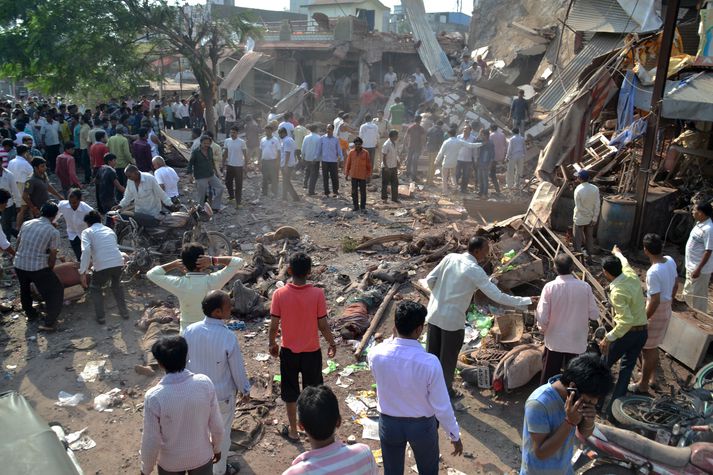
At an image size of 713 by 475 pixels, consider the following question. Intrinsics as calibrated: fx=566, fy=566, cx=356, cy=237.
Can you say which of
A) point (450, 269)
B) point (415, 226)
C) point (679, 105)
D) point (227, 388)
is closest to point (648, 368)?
point (450, 269)

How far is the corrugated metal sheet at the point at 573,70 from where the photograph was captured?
17.7 m

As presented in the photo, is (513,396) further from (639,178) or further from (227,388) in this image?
(639,178)

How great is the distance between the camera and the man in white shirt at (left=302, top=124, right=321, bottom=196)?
1373 centimetres

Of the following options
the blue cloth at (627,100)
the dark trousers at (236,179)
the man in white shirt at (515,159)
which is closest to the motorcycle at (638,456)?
the blue cloth at (627,100)

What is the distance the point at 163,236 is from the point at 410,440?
6.58 m

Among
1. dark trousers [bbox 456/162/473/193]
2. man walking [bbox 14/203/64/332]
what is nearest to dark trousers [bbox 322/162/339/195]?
dark trousers [bbox 456/162/473/193]

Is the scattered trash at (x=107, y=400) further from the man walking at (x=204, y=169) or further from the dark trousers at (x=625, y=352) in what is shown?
the man walking at (x=204, y=169)

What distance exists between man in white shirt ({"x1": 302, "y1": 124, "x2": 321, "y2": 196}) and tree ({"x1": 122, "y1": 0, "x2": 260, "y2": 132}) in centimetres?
612

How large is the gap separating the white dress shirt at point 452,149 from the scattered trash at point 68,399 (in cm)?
1023

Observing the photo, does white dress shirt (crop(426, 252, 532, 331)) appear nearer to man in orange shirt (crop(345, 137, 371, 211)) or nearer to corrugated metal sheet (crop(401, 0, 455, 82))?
man in orange shirt (crop(345, 137, 371, 211))

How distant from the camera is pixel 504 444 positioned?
16.7 ft

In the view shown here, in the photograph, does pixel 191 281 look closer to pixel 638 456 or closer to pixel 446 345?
pixel 446 345

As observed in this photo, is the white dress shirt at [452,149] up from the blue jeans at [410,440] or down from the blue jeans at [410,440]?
up

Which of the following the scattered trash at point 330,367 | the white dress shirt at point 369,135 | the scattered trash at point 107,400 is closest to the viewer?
the scattered trash at point 107,400
